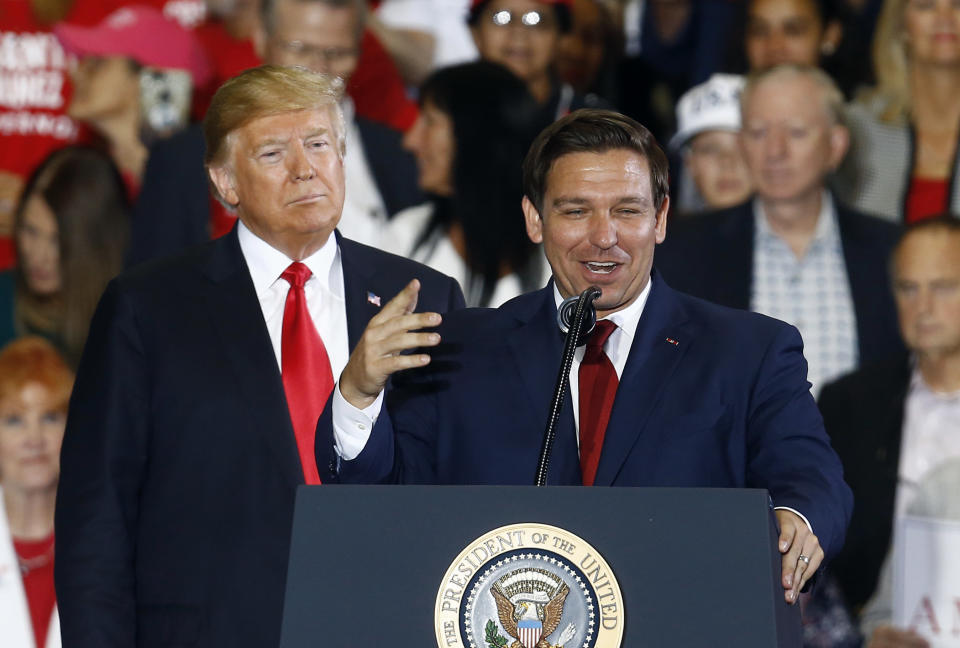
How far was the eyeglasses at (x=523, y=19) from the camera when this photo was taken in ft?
16.2

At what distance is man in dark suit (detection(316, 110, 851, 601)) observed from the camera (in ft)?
6.84

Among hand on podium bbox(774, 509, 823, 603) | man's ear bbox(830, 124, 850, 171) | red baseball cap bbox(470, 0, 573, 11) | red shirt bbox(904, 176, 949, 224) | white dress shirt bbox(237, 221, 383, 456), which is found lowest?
hand on podium bbox(774, 509, 823, 603)

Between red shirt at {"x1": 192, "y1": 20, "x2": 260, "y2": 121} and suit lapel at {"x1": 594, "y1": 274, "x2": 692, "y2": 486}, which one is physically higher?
red shirt at {"x1": 192, "y1": 20, "x2": 260, "y2": 121}

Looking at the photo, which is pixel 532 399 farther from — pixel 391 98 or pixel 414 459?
pixel 391 98

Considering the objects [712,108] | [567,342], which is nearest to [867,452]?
[712,108]

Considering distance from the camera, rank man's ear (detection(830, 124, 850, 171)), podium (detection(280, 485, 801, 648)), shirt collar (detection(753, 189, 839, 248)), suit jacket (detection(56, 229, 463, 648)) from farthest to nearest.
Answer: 1. man's ear (detection(830, 124, 850, 171))
2. shirt collar (detection(753, 189, 839, 248))
3. suit jacket (detection(56, 229, 463, 648))
4. podium (detection(280, 485, 801, 648))

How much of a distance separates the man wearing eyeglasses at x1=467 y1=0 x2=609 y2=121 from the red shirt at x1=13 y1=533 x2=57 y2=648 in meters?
1.98

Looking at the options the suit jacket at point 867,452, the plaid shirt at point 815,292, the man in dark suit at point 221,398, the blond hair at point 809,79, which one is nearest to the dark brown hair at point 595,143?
the man in dark suit at point 221,398

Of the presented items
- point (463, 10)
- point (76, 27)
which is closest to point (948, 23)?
point (463, 10)

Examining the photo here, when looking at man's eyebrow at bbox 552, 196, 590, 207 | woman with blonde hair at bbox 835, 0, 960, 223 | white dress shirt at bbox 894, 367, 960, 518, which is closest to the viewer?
man's eyebrow at bbox 552, 196, 590, 207

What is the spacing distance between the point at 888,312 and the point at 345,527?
289 cm

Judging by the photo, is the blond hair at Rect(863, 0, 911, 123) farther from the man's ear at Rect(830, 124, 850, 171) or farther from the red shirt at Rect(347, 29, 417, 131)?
the red shirt at Rect(347, 29, 417, 131)

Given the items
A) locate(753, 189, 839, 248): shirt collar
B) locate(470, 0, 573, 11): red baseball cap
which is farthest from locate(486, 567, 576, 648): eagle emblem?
locate(470, 0, 573, 11): red baseball cap

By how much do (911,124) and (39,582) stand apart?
2.84 metres
